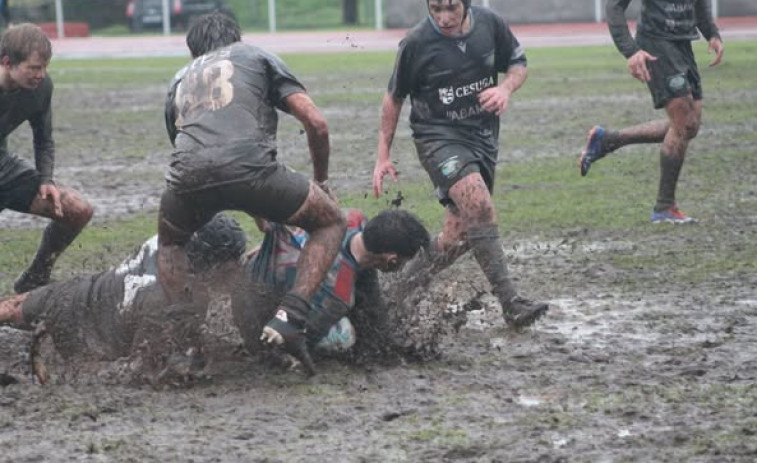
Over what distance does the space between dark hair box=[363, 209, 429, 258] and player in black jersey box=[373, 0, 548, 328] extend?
968mm

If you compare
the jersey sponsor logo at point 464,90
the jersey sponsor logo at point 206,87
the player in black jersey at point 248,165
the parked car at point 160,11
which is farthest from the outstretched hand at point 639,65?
the parked car at point 160,11

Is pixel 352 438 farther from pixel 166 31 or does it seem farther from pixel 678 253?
pixel 166 31

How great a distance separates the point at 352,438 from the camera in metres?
6.33

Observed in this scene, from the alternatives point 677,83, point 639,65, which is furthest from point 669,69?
point 639,65

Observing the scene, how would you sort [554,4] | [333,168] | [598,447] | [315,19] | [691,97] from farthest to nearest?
[315,19] → [554,4] → [333,168] → [691,97] → [598,447]

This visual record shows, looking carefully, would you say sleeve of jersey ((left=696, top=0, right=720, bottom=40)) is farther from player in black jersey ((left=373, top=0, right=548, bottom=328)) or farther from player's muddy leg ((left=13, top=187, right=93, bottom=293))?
player's muddy leg ((left=13, top=187, right=93, bottom=293))

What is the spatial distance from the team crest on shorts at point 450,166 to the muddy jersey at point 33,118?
216 cm

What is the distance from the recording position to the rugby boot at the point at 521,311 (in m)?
8.14

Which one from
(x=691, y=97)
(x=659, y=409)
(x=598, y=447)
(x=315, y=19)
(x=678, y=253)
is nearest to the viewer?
(x=598, y=447)

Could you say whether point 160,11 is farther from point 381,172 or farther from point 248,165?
point 248,165

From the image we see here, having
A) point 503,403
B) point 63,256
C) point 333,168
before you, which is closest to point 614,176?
point 333,168

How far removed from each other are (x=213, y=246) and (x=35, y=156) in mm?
1566

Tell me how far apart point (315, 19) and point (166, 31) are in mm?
5402

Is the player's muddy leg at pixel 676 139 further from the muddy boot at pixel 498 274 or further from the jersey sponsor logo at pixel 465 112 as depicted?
the muddy boot at pixel 498 274
